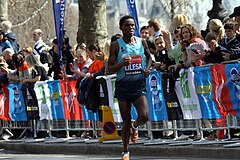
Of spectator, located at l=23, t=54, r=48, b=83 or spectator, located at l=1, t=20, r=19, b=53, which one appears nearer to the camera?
spectator, located at l=23, t=54, r=48, b=83

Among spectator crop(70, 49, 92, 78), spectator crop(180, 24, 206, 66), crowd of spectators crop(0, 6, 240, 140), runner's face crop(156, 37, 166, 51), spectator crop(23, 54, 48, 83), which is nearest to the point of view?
crowd of spectators crop(0, 6, 240, 140)

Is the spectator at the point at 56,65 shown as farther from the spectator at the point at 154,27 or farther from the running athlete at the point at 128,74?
the running athlete at the point at 128,74

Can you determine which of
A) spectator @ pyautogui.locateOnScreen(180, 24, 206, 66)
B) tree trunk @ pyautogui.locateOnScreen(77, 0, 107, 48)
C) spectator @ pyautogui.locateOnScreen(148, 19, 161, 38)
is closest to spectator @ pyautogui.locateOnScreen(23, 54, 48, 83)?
spectator @ pyautogui.locateOnScreen(148, 19, 161, 38)

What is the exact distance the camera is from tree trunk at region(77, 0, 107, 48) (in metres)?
24.2

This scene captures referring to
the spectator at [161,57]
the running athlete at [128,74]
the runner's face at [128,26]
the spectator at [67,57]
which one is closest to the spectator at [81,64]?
the spectator at [67,57]

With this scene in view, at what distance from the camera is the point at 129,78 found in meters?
14.1

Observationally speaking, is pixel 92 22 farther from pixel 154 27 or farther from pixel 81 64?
pixel 154 27

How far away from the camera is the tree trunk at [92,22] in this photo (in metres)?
24.2

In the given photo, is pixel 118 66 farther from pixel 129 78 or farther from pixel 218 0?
pixel 218 0

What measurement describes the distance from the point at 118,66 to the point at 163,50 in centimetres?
319

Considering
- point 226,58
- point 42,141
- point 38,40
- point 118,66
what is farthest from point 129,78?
point 38,40

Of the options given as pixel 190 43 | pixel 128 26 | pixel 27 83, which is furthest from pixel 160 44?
pixel 27 83

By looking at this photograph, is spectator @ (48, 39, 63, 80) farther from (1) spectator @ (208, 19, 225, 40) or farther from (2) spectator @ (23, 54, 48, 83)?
(1) spectator @ (208, 19, 225, 40)

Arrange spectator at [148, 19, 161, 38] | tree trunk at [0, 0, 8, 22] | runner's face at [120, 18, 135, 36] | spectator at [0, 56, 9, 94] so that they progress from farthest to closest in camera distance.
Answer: tree trunk at [0, 0, 8, 22] → spectator at [0, 56, 9, 94] → spectator at [148, 19, 161, 38] → runner's face at [120, 18, 135, 36]
